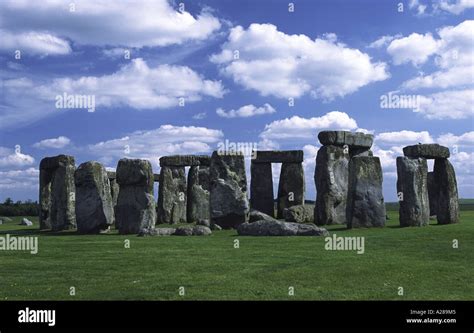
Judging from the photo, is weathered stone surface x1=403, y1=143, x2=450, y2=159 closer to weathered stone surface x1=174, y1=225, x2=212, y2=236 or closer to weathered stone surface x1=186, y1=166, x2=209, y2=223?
weathered stone surface x1=174, y1=225, x2=212, y2=236

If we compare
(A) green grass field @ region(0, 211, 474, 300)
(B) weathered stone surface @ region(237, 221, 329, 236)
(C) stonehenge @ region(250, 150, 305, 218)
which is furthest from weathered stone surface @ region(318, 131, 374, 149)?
(A) green grass field @ region(0, 211, 474, 300)

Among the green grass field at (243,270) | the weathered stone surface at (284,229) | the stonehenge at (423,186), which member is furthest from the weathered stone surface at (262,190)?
the green grass field at (243,270)

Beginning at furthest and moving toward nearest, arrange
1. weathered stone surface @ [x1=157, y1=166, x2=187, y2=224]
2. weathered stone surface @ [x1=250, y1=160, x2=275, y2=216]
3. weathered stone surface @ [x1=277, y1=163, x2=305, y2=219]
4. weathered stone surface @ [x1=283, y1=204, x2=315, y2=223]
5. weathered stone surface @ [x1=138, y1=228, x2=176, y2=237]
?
weathered stone surface @ [x1=250, y1=160, x2=275, y2=216], weathered stone surface @ [x1=157, y1=166, x2=187, y2=224], weathered stone surface @ [x1=277, y1=163, x2=305, y2=219], weathered stone surface @ [x1=283, y1=204, x2=315, y2=223], weathered stone surface @ [x1=138, y1=228, x2=176, y2=237]

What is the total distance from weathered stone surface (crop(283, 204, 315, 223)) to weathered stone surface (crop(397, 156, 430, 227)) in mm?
4350

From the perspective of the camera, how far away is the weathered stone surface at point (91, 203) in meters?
20.8

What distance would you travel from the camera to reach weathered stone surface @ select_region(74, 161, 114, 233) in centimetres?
2080

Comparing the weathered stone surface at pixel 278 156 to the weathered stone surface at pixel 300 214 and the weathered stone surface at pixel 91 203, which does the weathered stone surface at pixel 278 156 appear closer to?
the weathered stone surface at pixel 300 214

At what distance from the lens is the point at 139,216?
20.2m

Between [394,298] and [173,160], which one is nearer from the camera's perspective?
[394,298]

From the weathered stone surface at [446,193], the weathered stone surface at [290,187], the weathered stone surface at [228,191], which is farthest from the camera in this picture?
the weathered stone surface at [290,187]

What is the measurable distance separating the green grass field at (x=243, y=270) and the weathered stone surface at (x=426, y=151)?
6.51 metres

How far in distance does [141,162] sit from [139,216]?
1848 mm

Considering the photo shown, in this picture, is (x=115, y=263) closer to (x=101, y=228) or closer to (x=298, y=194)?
(x=101, y=228)
